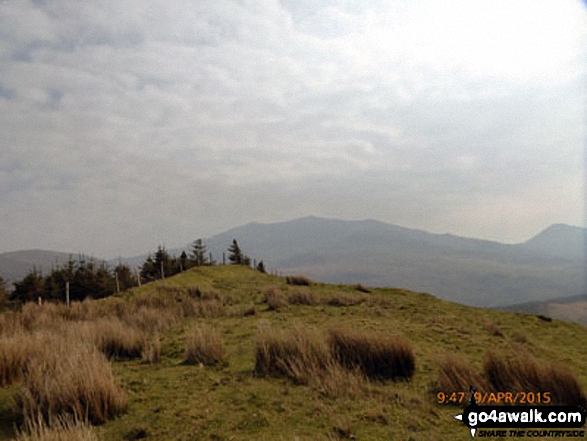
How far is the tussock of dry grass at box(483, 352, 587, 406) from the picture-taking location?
580cm

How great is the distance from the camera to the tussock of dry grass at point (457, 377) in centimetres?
625

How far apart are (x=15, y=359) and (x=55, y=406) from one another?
2.79 meters

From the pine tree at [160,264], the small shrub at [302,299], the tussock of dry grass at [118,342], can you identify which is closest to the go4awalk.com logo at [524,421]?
the tussock of dry grass at [118,342]

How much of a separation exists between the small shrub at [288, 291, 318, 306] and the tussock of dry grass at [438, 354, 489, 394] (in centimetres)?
1366

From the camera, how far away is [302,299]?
20.7m

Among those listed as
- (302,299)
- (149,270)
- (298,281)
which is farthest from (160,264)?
(302,299)

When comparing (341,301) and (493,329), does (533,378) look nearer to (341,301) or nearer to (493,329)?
(493,329)

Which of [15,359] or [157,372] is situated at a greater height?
[15,359]

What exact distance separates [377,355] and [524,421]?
111 inches

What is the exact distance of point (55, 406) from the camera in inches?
206

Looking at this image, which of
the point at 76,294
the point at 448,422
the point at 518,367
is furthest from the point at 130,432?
the point at 76,294

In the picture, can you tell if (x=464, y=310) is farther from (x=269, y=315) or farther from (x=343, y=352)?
(x=343, y=352)

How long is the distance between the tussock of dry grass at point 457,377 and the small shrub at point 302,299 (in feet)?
44.8

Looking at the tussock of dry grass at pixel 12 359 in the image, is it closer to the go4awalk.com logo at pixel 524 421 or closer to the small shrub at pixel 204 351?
the small shrub at pixel 204 351
